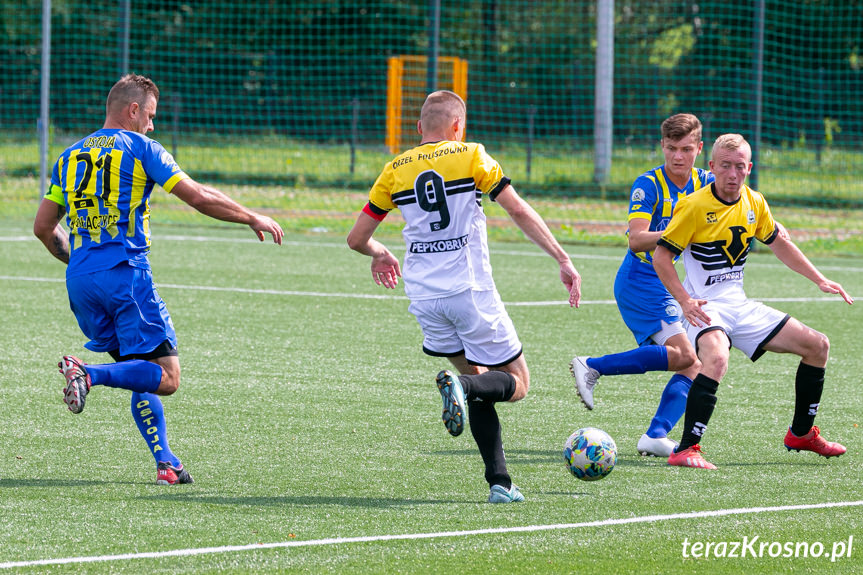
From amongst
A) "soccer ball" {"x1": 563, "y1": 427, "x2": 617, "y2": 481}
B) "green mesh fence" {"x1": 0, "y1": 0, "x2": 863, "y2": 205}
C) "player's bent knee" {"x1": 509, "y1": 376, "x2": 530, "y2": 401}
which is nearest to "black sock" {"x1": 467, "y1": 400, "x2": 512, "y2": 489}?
"player's bent knee" {"x1": 509, "y1": 376, "x2": 530, "y2": 401}

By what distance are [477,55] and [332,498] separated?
1123 inches

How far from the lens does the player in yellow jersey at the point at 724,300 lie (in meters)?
6.22

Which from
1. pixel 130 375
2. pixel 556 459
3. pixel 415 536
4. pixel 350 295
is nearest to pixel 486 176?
pixel 415 536

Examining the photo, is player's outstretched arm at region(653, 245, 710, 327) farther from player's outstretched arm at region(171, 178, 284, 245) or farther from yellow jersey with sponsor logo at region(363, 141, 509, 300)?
player's outstretched arm at region(171, 178, 284, 245)

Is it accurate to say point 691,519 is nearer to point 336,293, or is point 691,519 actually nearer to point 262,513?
point 262,513

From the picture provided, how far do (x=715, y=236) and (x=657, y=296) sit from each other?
70 centimetres

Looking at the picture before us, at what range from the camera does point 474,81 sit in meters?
31.7

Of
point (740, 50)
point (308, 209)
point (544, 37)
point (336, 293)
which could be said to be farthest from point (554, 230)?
point (544, 37)

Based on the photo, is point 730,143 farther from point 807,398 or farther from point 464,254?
point 464,254

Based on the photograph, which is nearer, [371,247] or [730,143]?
[371,247]

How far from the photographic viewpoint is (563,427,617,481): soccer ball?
18.5ft

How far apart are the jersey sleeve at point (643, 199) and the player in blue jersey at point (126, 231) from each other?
82.8 inches

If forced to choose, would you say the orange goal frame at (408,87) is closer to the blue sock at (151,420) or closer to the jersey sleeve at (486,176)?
the blue sock at (151,420)

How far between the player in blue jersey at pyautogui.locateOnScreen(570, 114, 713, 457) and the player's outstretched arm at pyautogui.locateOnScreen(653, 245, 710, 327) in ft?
0.76
